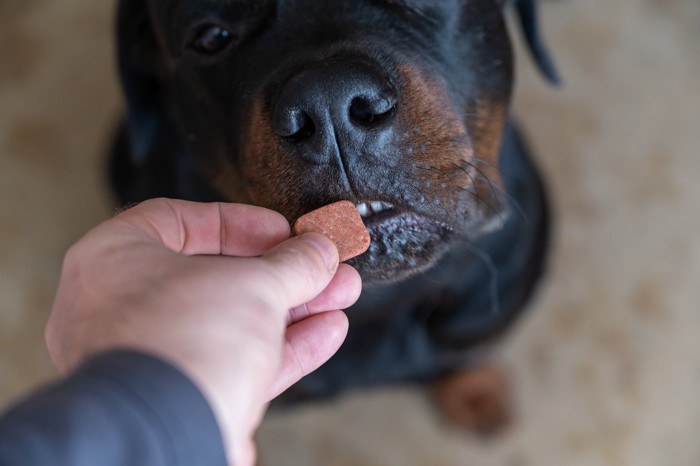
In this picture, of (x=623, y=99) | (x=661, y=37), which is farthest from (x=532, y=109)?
(x=661, y=37)

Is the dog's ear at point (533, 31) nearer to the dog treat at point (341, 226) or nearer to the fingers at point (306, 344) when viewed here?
the dog treat at point (341, 226)

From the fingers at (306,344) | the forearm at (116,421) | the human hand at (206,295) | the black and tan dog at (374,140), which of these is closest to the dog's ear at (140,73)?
the black and tan dog at (374,140)

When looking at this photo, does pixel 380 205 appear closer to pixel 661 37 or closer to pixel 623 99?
pixel 623 99

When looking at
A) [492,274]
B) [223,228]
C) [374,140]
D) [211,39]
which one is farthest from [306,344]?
[492,274]

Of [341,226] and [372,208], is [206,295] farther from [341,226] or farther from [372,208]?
[372,208]

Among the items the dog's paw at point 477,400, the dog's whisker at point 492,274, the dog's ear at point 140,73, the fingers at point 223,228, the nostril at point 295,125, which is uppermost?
the nostril at point 295,125

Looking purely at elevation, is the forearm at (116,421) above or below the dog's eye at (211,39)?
above

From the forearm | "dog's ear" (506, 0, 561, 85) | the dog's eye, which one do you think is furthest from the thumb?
"dog's ear" (506, 0, 561, 85)
